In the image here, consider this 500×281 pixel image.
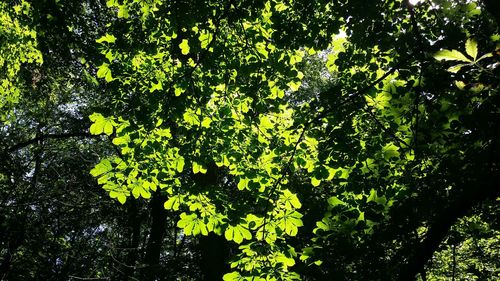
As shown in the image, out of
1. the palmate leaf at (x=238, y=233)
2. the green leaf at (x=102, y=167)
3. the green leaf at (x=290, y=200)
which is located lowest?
the palmate leaf at (x=238, y=233)

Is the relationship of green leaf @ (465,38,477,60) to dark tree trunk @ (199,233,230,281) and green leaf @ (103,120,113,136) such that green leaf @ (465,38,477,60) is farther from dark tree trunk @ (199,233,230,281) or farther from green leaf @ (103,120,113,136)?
dark tree trunk @ (199,233,230,281)

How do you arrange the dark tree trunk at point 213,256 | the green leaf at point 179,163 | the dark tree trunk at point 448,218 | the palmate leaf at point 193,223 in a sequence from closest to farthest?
1. the dark tree trunk at point 448,218
2. the palmate leaf at point 193,223
3. the green leaf at point 179,163
4. the dark tree trunk at point 213,256

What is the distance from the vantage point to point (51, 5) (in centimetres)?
579

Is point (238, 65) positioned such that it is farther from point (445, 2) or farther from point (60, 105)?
point (60, 105)

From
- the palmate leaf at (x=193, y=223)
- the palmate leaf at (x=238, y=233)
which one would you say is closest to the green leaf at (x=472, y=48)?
the palmate leaf at (x=238, y=233)

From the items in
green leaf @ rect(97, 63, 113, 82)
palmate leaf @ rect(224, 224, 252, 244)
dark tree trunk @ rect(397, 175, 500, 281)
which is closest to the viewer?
dark tree trunk @ rect(397, 175, 500, 281)

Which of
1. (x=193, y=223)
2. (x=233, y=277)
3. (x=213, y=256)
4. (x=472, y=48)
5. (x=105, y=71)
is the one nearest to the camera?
(x=472, y=48)

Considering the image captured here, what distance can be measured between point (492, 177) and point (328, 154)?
1886 mm

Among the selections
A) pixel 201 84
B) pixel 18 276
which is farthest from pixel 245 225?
pixel 18 276

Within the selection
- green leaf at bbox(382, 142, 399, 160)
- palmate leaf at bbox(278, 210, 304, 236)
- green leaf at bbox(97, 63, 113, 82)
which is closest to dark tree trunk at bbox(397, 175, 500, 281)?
green leaf at bbox(382, 142, 399, 160)

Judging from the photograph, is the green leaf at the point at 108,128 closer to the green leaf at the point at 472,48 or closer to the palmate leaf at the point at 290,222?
the palmate leaf at the point at 290,222

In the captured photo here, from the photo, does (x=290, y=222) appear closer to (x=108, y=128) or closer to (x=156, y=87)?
(x=108, y=128)

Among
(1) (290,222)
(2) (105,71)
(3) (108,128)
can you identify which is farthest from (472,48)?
(2) (105,71)

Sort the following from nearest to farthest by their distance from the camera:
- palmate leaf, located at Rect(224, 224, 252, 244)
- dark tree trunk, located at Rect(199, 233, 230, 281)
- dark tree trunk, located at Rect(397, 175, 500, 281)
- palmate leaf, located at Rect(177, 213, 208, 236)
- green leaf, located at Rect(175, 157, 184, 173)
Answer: dark tree trunk, located at Rect(397, 175, 500, 281), palmate leaf, located at Rect(224, 224, 252, 244), palmate leaf, located at Rect(177, 213, 208, 236), green leaf, located at Rect(175, 157, 184, 173), dark tree trunk, located at Rect(199, 233, 230, 281)
